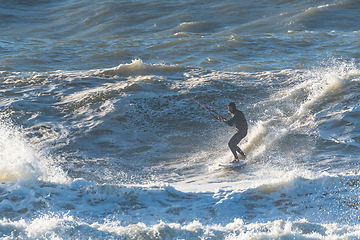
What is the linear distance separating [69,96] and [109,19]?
16.6 metres

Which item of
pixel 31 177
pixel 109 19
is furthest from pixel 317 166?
pixel 109 19

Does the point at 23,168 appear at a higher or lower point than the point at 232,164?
higher

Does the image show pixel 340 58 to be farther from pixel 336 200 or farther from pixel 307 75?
pixel 336 200

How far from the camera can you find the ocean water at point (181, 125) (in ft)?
19.6

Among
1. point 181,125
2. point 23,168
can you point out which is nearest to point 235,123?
point 181,125

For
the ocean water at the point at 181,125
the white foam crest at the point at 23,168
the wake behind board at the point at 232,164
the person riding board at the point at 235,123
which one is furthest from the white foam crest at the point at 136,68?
the white foam crest at the point at 23,168

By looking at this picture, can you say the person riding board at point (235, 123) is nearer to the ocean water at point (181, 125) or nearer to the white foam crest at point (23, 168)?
the ocean water at point (181, 125)

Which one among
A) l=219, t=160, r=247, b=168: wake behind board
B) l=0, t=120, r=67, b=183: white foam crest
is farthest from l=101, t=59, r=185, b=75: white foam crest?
l=0, t=120, r=67, b=183: white foam crest

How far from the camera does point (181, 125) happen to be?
41.4 feet

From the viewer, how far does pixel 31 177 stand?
6.80 meters

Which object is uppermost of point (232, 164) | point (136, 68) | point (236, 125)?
point (136, 68)

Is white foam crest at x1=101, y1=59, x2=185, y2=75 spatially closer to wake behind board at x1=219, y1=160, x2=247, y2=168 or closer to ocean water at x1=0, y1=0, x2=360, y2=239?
ocean water at x1=0, y1=0, x2=360, y2=239

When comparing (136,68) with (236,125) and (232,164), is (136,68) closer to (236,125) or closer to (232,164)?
(236,125)

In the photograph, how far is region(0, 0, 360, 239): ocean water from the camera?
235 inches
